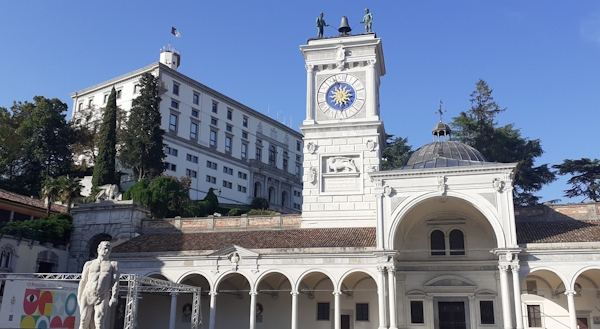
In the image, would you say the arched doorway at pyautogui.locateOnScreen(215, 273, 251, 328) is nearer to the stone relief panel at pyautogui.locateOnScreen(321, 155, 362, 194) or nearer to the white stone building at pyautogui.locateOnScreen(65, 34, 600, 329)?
the white stone building at pyautogui.locateOnScreen(65, 34, 600, 329)

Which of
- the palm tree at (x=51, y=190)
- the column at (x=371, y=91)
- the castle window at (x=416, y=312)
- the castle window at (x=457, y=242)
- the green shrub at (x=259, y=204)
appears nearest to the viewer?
the castle window at (x=416, y=312)

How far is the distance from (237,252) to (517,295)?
1411 centimetres

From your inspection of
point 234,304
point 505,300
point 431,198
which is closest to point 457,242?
point 431,198

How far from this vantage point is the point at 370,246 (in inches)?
1134

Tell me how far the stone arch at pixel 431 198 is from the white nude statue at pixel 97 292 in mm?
17002

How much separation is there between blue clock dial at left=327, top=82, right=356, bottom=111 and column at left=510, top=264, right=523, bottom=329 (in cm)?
1414

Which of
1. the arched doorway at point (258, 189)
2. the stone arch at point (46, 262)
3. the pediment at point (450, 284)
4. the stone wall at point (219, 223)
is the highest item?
the arched doorway at point (258, 189)

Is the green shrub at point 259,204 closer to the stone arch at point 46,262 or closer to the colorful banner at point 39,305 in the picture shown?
the stone arch at point 46,262

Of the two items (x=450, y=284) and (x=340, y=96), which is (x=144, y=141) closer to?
(x=340, y=96)

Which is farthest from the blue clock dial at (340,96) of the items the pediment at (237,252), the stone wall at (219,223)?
the pediment at (237,252)

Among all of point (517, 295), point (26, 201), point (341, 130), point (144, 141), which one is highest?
point (144, 141)

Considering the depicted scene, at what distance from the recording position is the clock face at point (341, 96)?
35188 mm

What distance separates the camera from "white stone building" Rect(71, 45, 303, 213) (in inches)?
2395

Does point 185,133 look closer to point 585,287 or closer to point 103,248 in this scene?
point 585,287
